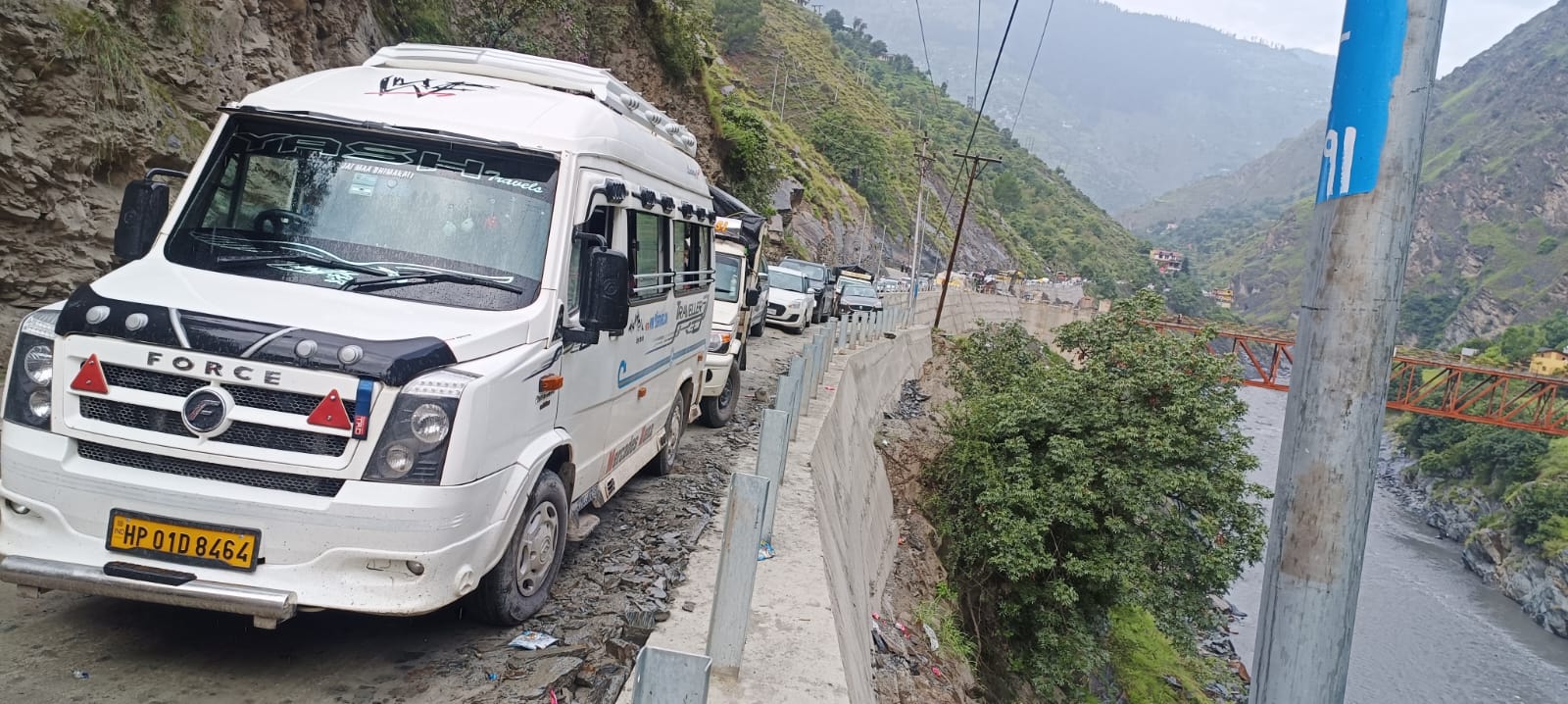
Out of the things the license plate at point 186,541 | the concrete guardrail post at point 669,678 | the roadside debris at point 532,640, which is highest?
the concrete guardrail post at point 669,678

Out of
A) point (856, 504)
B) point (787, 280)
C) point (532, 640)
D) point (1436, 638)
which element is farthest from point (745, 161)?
point (1436, 638)

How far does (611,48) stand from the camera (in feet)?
86.8

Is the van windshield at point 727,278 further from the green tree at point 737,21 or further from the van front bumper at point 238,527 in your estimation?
the green tree at point 737,21

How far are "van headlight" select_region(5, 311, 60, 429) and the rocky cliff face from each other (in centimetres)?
453

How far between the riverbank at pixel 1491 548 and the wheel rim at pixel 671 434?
155ft

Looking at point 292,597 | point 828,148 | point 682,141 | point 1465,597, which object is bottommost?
point 1465,597

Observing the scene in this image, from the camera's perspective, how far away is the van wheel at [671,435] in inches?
308

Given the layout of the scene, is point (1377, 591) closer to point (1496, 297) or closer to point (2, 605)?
point (2, 605)

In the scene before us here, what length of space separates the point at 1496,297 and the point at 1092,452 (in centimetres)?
11652

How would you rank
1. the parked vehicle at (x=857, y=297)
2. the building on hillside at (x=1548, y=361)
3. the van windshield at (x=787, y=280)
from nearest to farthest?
the van windshield at (x=787, y=280) < the parked vehicle at (x=857, y=297) < the building on hillside at (x=1548, y=361)

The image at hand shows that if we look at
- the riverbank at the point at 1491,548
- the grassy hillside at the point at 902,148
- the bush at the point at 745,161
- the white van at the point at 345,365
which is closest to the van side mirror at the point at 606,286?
the white van at the point at 345,365

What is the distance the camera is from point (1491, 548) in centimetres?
4516

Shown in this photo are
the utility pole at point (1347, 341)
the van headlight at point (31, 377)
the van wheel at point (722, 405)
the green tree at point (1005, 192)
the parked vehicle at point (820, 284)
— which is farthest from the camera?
the green tree at point (1005, 192)

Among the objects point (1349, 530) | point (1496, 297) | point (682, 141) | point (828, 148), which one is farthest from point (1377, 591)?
point (1496, 297)
